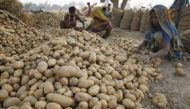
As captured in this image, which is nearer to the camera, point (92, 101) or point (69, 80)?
point (92, 101)

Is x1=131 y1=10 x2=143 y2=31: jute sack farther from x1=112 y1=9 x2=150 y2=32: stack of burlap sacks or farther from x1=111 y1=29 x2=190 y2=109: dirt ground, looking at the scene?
x1=111 y1=29 x2=190 y2=109: dirt ground

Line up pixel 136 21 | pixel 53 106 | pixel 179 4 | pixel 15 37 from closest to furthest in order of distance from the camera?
1. pixel 53 106
2. pixel 15 37
3. pixel 179 4
4. pixel 136 21

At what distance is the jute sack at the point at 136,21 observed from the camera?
27.9ft

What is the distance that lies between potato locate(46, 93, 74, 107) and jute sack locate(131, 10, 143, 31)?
6.09m

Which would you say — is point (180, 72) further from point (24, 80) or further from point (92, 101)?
point (24, 80)

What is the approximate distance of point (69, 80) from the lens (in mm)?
2938

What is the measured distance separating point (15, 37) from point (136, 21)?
424 cm

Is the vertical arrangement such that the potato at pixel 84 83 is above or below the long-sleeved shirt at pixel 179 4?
below

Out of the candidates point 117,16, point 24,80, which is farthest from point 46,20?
point 24,80

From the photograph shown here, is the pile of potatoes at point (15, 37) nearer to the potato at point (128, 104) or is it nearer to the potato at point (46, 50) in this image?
the potato at point (46, 50)

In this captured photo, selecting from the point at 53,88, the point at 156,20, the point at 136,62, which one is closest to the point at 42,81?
the point at 53,88

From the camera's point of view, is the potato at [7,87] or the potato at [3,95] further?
the potato at [7,87]

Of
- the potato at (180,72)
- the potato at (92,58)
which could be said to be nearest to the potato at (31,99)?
the potato at (92,58)

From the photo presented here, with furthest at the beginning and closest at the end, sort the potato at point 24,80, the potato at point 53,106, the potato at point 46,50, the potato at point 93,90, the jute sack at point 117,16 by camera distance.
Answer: the jute sack at point 117,16, the potato at point 46,50, the potato at point 24,80, the potato at point 93,90, the potato at point 53,106
